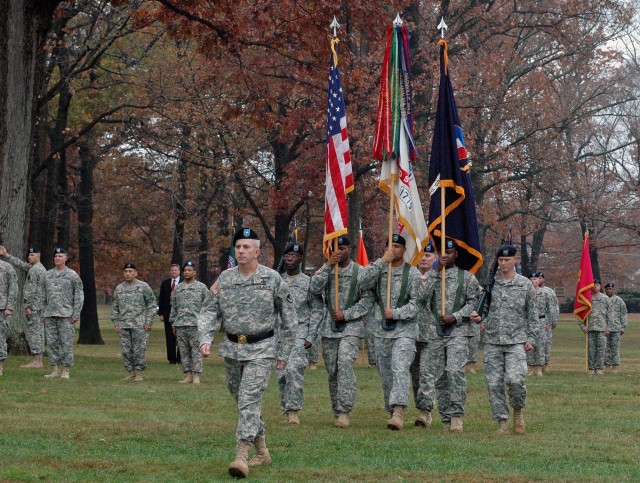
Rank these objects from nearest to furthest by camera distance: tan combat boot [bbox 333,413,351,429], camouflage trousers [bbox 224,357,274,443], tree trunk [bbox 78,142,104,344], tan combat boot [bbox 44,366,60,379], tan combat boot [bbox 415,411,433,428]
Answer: camouflage trousers [bbox 224,357,274,443] → tan combat boot [bbox 333,413,351,429] → tan combat boot [bbox 415,411,433,428] → tan combat boot [bbox 44,366,60,379] → tree trunk [bbox 78,142,104,344]

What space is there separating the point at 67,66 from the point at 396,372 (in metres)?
20.0

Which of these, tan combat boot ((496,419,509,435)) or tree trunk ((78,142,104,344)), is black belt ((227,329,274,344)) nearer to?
tan combat boot ((496,419,509,435))

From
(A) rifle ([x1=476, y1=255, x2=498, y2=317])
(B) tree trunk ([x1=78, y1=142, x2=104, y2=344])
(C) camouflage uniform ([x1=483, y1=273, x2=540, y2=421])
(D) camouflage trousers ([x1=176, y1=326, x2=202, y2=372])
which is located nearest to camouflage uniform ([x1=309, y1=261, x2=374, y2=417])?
(A) rifle ([x1=476, y1=255, x2=498, y2=317])

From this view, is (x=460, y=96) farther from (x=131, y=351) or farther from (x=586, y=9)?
(x=131, y=351)

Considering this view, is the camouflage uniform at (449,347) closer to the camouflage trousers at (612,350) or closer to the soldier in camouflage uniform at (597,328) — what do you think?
the soldier in camouflage uniform at (597,328)

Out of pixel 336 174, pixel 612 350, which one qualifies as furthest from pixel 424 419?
pixel 612 350

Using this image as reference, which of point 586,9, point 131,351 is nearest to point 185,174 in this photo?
point 586,9

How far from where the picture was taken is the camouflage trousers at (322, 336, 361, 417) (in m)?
14.4

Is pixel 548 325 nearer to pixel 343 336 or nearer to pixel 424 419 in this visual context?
pixel 424 419

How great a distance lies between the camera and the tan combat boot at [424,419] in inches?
566

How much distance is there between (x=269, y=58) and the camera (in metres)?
35.0

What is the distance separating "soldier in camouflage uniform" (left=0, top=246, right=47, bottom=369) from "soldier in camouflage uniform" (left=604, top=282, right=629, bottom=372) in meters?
14.0

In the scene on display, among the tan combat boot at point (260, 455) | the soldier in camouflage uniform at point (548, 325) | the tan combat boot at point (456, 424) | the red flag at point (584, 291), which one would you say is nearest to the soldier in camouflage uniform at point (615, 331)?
the red flag at point (584, 291)

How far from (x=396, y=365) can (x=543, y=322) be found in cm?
1297
